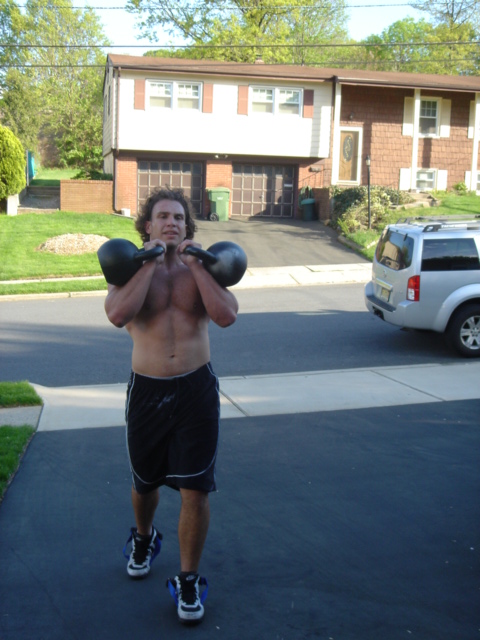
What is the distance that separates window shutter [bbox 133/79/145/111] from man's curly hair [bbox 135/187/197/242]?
24749mm

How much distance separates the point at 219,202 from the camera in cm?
2827

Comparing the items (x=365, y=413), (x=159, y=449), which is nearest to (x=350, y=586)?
(x=159, y=449)

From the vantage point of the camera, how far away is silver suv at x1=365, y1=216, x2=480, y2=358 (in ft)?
34.5

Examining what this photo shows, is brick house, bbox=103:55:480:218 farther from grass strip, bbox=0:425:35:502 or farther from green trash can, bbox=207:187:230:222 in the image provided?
grass strip, bbox=0:425:35:502

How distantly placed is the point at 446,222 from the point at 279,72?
765 inches

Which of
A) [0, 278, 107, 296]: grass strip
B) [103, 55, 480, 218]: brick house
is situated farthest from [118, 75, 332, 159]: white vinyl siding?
[0, 278, 107, 296]: grass strip

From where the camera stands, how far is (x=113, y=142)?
28.0 meters

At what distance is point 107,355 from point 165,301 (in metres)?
7.23

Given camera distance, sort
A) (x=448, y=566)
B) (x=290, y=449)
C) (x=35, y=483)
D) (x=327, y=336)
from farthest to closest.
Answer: (x=327, y=336) < (x=290, y=449) < (x=35, y=483) < (x=448, y=566)

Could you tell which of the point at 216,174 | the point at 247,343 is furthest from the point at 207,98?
the point at 247,343

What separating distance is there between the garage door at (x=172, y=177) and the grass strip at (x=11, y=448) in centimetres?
2276

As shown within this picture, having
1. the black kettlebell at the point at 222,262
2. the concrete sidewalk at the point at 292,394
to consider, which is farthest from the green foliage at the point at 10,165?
the black kettlebell at the point at 222,262

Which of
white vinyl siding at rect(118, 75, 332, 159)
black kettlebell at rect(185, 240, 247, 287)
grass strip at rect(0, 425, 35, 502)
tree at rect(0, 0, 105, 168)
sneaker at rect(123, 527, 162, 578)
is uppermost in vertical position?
tree at rect(0, 0, 105, 168)

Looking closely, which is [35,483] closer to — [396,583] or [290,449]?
[290,449]
